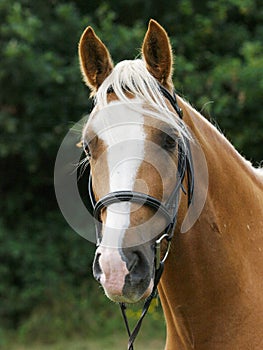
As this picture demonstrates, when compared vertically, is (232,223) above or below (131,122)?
below

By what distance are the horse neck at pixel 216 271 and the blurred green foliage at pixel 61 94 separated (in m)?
6.29

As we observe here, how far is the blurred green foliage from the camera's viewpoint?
9.92m

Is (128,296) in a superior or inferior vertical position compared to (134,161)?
inferior

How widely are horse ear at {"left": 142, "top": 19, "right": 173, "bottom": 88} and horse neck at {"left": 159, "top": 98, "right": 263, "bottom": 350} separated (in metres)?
0.18

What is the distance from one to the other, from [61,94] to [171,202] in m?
7.44

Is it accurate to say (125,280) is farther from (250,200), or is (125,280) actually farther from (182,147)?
(250,200)

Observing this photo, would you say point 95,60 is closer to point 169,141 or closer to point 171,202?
point 169,141

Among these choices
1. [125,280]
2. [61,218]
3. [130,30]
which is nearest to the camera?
[125,280]

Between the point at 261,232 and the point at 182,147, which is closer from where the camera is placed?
the point at 182,147

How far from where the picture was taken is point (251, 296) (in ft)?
10.5

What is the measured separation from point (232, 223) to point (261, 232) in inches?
7.1

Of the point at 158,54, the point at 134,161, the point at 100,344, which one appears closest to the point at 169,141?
the point at 134,161

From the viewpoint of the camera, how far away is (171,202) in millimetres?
3016

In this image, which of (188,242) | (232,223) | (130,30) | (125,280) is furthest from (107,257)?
(130,30)
